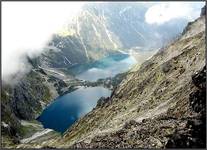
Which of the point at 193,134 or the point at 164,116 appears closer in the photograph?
the point at 193,134

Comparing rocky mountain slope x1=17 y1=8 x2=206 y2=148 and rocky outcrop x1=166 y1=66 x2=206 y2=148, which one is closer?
rocky outcrop x1=166 y1=66 x2=206 y2=148

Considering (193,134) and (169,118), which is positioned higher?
(169,118)

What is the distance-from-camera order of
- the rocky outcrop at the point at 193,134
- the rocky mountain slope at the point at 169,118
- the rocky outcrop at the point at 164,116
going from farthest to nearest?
the rocky outcrop at the point at 164,116, the rocky mountain slope at the point at 169,118, the rocky outcrop at the point at 193,134

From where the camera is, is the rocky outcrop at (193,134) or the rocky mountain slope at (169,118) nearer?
the rocky outcrop at (193,134)

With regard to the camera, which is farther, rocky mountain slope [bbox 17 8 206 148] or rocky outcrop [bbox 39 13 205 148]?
rocky outcrop [bbox 39 13 205 148]

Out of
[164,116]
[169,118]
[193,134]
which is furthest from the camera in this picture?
[164,116]

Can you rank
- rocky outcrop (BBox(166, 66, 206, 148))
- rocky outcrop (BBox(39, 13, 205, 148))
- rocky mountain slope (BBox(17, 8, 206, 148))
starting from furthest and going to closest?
rocky outcrop (BBox(39, 13, 205, 148)) < rocky mountain slope (BBox(17, 8, 206, 148)) < rocky outcrop (BBox(166, 66, 206, 148))

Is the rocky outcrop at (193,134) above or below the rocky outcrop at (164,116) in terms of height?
below

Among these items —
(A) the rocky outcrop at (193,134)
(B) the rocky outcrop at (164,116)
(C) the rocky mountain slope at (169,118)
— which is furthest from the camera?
(B) the rocky outcrop at (164,116)

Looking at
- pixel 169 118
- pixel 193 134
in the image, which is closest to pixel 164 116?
pixel 169 118

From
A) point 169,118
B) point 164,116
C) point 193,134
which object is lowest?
point 193,134

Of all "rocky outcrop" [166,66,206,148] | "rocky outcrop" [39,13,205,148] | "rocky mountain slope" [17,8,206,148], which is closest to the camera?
"rocky outcrop" [166,66,206,148]

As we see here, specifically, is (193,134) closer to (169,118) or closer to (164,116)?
(169,118)

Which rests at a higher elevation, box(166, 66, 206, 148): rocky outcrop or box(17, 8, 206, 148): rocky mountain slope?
box(17, 8, 206, 148): rocky mountain slope
